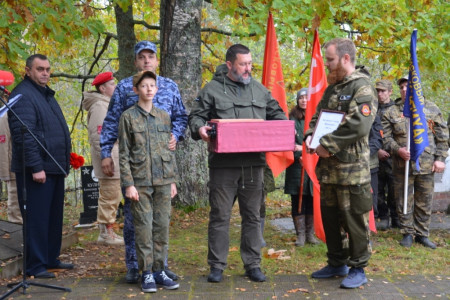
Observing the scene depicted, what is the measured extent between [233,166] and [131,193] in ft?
3.39

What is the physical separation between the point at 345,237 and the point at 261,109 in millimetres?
1500

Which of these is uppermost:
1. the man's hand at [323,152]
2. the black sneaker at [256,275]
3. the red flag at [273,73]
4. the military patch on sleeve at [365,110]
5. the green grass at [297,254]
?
the red flag at [273,73]

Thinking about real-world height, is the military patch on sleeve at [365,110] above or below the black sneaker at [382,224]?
above

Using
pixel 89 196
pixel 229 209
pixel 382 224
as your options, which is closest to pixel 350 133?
pixel 229 209

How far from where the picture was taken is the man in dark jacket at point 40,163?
5621 mm

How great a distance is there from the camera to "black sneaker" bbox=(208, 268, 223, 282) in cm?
539

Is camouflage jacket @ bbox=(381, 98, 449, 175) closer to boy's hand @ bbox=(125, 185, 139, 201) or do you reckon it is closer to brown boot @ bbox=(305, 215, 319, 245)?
brown boot @ bbox=(305, 215, 319, 245)

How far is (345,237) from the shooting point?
5.51 metres

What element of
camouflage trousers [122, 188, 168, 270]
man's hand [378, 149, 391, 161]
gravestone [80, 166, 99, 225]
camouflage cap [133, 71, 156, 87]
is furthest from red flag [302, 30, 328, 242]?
gravestone [80, 166, 99, 225]

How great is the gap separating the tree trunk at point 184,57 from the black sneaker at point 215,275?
3.98 metres

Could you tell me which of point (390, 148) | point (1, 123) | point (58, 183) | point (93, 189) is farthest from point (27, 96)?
point (390, 148)

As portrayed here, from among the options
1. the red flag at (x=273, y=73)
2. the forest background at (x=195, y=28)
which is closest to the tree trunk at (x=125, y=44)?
the forest background at (x=195, y=28)

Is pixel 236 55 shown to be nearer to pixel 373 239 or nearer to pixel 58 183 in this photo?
pixel 58 183

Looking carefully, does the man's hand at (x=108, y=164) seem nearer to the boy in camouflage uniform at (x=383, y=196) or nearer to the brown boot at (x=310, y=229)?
the brown boot at (x=310, y=229)
